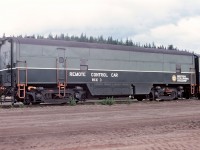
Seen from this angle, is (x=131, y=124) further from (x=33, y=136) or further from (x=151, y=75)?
(x=151, y=75)

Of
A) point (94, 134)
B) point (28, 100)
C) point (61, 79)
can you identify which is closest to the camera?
point (94, 134)

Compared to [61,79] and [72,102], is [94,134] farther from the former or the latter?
[61,79]

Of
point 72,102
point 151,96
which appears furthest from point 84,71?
point 151,96

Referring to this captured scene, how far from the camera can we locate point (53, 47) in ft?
75.8

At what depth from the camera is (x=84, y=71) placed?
79.1ft

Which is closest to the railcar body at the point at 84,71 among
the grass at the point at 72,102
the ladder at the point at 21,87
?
the ladder at the point at 21,87

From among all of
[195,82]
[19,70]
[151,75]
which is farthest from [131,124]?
[195,82]

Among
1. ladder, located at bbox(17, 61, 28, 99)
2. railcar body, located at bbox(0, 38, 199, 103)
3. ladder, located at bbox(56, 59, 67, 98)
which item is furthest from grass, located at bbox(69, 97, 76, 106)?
ladder, located at bbox(17, 61, 28, 99)

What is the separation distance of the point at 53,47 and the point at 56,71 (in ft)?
5.04

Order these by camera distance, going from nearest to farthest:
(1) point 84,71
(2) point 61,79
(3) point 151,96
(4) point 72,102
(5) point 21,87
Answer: (5) point 21,87 < (4) point 72,102 < (2) point 61,79 < (1) point 84,71 < (3) point 151,96

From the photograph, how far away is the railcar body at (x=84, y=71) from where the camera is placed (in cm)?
2191

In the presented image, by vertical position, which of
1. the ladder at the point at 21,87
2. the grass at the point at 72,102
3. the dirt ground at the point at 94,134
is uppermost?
the ladder at the point at 21,87

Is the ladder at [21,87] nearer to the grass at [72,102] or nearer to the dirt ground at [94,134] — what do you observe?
the grass at [72,102]

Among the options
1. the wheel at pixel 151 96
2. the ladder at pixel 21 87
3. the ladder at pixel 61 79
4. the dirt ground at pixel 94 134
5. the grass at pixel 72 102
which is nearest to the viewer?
the dirt ground at pixel 94 134
